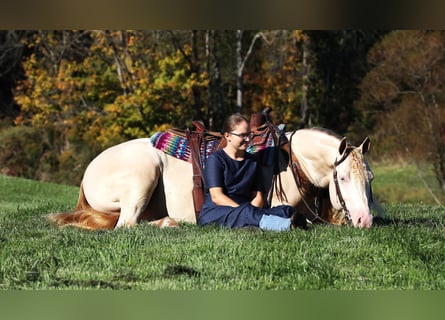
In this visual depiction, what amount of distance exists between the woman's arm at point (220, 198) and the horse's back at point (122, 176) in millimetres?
733

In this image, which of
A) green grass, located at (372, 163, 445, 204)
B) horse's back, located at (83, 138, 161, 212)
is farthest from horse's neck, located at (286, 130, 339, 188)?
green grass, located at (372, 163, 445, 204)

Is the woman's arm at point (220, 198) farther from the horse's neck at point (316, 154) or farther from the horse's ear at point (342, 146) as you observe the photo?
the horse's ear at point (342, 146)

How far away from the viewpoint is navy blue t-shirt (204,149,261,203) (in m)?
6.04

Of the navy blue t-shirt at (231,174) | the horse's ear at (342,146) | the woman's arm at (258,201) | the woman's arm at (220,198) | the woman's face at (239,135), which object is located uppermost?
the woman's face at (239,135)

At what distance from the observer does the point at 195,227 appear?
6078mm

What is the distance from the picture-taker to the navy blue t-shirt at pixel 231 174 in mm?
6039

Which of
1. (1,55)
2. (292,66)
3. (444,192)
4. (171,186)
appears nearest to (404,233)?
(171,186)

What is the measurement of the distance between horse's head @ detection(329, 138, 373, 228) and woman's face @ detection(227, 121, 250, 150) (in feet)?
2.54

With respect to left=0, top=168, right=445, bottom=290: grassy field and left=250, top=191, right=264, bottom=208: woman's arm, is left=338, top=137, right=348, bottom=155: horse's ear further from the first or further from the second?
left=250, top=191, right=264, bottom=208: woman's arm

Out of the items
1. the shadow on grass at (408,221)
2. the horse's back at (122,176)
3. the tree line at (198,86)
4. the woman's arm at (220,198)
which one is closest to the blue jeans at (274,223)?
the woman's arm at (220,198)

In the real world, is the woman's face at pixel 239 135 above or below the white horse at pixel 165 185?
above

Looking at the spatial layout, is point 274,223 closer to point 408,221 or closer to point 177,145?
point 177,145

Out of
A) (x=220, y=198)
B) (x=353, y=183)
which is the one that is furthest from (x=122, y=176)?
(x=353, y=183)

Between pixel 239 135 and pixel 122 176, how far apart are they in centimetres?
126
